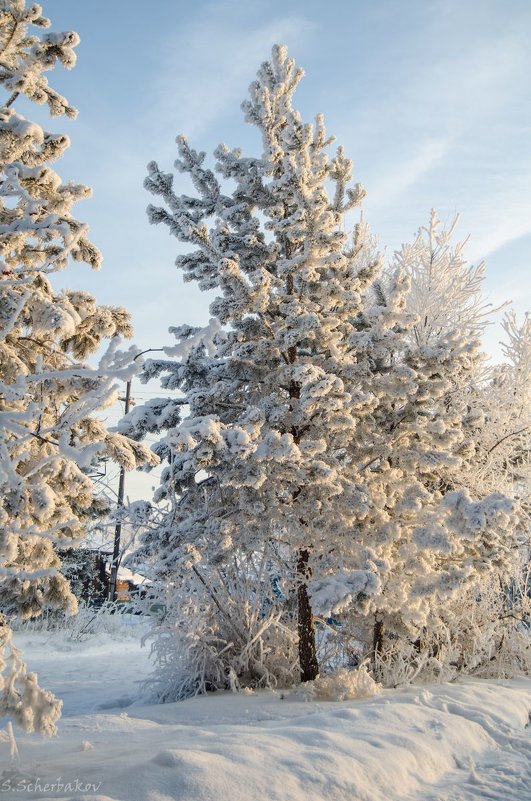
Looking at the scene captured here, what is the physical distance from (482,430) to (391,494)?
294cm

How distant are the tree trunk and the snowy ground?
0.83m

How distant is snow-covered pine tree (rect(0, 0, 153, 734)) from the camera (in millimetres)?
4172

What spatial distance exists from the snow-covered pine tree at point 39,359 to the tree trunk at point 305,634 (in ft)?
11.3

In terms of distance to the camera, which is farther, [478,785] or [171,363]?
[171,363]

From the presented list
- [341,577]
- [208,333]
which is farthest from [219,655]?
[208,333]

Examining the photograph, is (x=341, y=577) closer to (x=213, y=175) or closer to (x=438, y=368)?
(x=438, y=368)

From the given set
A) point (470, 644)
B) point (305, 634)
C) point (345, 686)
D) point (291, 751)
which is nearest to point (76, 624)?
point (305, 634)

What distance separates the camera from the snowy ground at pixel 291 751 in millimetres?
3678

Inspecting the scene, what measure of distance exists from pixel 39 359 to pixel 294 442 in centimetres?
457

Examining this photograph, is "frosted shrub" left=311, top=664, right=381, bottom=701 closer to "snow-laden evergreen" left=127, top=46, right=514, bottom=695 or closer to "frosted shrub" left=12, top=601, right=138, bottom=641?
"snow-laden evergreen" left=127, top=46, right=514, bottom=695

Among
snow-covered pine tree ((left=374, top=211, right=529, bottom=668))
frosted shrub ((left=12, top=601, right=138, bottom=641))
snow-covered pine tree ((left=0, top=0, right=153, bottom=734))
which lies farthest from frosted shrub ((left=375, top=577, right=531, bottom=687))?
frosted shrub ((left=12, top=601, right=138, bottom=641))

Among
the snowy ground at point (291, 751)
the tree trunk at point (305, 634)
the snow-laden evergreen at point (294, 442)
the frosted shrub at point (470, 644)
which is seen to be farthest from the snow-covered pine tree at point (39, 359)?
the frosted shrub at point (470, 644)

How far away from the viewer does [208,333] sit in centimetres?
438

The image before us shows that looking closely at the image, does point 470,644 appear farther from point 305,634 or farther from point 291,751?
point 291,751
